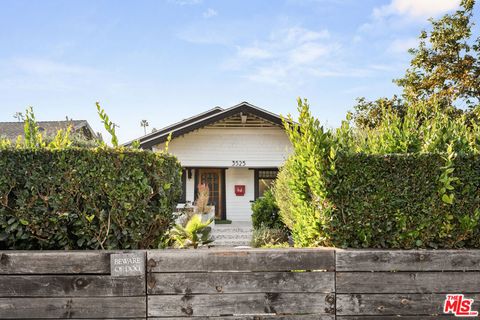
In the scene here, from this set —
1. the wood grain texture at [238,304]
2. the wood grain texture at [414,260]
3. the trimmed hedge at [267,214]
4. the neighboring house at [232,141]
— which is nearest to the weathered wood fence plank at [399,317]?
the wood grain texture at [238,304]

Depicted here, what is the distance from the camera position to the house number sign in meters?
3.75

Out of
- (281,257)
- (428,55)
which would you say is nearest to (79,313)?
(281,257)

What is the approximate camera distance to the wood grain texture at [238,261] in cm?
374

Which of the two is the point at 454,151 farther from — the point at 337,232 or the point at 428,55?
the point at 428,55

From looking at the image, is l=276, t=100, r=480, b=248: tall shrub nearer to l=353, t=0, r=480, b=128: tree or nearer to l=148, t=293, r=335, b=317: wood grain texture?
l=148, t=293, r=335, b=317: wood grain texture

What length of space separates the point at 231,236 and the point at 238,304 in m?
9.86

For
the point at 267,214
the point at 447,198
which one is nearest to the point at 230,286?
the point at 447,198

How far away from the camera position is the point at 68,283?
377cm

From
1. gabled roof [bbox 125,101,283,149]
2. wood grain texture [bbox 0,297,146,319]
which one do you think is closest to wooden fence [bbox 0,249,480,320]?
wood grain texture [bbox 0,297,146,319]

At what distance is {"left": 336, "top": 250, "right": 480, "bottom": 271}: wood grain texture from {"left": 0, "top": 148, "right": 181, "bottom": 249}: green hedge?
2.23 m

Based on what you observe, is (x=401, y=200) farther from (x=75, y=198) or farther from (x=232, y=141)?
(x=232, y=141)

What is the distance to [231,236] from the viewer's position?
13.5 metres

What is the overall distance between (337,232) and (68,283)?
9.60 feet

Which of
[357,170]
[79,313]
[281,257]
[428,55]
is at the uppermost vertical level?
[428,55]
